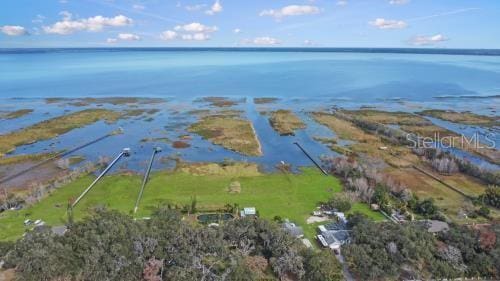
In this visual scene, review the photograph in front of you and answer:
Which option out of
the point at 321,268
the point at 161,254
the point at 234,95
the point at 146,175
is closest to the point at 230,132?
the point at 146,175

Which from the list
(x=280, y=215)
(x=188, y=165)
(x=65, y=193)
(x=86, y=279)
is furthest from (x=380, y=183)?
(x=65, y=193)

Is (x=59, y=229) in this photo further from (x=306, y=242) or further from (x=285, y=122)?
(x=285, y=122)

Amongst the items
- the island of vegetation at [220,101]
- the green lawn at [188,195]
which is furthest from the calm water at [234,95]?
the green lawn at [188,195]

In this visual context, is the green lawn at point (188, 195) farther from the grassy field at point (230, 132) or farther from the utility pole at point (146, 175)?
the grassy field at point (230, 132)

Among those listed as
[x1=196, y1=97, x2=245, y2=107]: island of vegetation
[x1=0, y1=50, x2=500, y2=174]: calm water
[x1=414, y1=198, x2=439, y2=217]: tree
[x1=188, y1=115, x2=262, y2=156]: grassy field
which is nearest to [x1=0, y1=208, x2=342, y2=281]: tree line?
[x1=414, y1=198, x2=439, y2=217]: tree

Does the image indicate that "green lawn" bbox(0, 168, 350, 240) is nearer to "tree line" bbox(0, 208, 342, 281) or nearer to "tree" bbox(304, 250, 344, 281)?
"tree line" bbox(0, 208, 342, 281)

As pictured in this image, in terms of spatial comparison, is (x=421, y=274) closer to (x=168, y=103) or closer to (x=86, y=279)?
(x=86, y=279)
